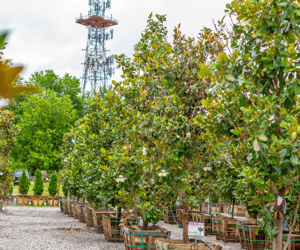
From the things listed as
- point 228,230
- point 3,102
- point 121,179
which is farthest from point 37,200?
point 3,102

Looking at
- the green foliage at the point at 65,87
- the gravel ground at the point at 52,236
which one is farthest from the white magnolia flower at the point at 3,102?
the green foliage at the point at 65,87

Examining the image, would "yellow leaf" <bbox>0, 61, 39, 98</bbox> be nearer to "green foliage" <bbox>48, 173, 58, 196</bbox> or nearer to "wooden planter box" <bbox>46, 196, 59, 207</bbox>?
A: "wooden planter box" <bbox>46, 196, 59, 207</bbox>

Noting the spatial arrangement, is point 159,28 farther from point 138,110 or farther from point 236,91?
point 236,91

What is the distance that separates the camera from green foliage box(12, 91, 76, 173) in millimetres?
30109

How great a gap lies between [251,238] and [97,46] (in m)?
37.6

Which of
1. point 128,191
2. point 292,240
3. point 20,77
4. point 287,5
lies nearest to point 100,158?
point 128,191

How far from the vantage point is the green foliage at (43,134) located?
3011 cm

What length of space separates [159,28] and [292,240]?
5.59 m

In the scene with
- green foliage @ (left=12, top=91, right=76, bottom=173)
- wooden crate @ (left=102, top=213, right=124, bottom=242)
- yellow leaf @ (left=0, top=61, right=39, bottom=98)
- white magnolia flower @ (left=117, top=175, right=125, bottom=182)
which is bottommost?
wooden crate @ (left=102, top=213, right=124, bottom=242)

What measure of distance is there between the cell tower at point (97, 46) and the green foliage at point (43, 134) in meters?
10.3

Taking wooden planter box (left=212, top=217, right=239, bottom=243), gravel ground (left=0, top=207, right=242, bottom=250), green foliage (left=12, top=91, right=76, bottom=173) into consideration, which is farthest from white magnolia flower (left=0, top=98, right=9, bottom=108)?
→ green foliage (left=12, top=91, right=76, bottom=173)

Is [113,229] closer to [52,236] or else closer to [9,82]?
[52,236]

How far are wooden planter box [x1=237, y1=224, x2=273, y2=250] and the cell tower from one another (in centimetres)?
3518

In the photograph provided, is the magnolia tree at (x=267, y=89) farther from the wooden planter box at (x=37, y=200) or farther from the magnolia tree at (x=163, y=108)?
the wooden planter box at (x=37, y=200)
